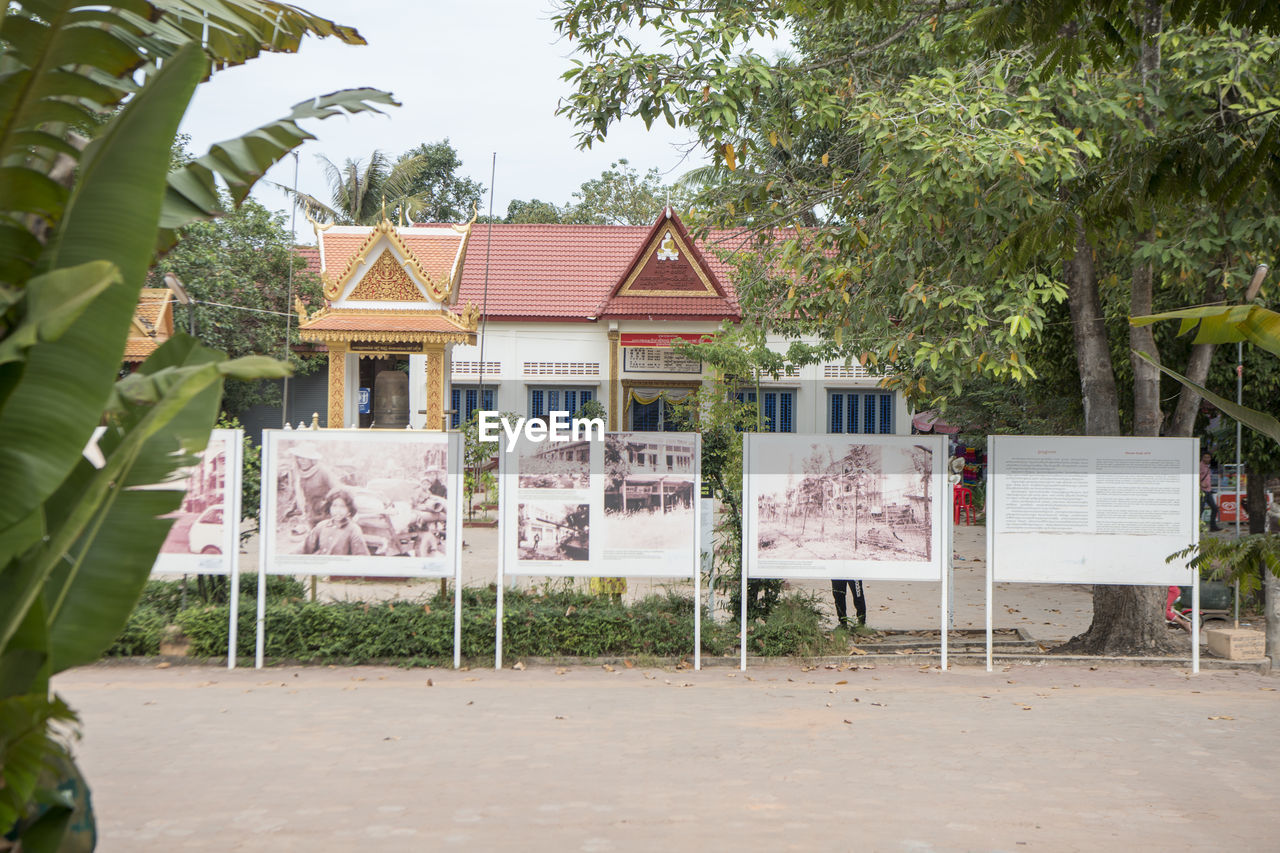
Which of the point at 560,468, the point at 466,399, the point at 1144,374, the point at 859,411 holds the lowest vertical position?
the point at 560,468

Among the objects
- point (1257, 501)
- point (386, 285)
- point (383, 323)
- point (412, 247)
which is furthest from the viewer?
point (412, 247)

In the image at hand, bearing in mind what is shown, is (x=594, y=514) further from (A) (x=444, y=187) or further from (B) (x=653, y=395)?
(A) (x=444, y=187)

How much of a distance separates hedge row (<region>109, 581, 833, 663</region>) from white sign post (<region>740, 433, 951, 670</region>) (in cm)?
54

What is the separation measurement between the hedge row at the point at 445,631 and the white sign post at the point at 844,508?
54cm

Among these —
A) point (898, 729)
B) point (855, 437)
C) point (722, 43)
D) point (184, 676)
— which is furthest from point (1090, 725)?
point (184, 676)

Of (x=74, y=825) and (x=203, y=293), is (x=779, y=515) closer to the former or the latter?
(x=74, y=825)

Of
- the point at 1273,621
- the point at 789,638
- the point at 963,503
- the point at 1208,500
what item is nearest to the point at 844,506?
the point at 789,638

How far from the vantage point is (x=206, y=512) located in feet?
27.3

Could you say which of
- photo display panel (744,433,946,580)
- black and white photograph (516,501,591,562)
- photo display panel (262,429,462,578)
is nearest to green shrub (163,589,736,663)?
photo display panel (262,429,462,578)

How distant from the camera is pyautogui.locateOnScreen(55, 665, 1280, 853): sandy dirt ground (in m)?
4.89

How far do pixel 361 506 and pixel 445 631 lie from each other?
1.22m

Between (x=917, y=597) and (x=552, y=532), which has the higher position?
(x=552, y=532)

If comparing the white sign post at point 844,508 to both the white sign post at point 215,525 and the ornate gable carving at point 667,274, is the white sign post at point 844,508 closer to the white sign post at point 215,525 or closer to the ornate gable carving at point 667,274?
the white sign post at point 215,525

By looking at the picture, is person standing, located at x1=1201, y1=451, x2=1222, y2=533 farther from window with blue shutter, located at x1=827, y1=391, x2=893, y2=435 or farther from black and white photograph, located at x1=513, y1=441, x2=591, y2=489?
black and white photograph, located at x1=513, y1=441, x2=591, y2=489
